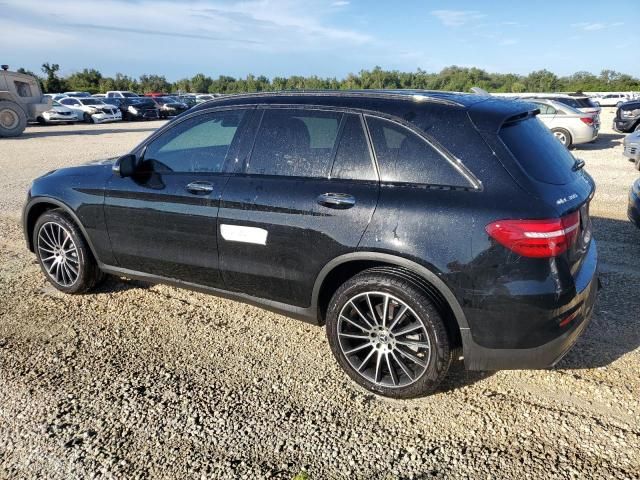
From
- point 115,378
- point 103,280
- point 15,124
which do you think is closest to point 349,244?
point 115,378

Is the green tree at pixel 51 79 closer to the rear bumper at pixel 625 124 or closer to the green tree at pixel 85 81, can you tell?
the green tree at pixel 85 81

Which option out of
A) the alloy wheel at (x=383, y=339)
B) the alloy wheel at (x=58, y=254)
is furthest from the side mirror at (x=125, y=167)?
the alloy wheel at (x=383, y=339)

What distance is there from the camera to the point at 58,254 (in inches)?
179

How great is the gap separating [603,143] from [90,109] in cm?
2660

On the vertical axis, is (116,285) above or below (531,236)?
below

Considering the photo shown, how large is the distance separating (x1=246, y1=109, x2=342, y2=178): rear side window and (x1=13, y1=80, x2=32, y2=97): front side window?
70.4 ft

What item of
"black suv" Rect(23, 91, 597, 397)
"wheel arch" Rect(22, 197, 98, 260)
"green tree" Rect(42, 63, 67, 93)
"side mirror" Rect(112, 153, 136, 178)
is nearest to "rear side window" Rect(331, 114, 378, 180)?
"black suv" Rect(23, 91, 597, 397)

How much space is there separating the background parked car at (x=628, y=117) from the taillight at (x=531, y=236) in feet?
57.5

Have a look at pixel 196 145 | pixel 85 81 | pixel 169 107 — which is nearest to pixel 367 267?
pixel 196 145

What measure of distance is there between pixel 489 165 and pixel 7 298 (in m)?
4.28

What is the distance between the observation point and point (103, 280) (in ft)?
15.3

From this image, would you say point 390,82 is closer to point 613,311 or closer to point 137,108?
point 137,108

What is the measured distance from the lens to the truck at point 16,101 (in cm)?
1997

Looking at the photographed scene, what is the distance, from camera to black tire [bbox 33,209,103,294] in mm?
4379
